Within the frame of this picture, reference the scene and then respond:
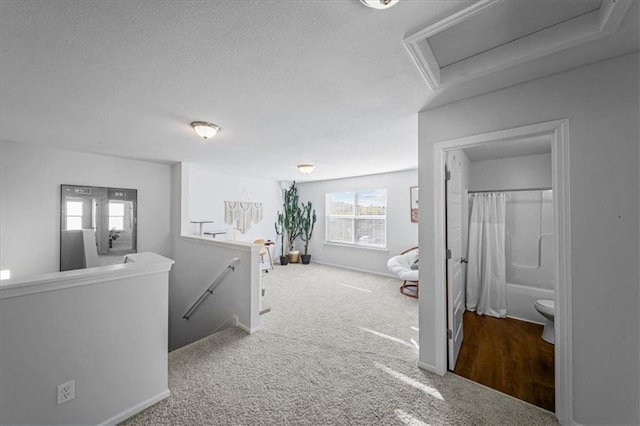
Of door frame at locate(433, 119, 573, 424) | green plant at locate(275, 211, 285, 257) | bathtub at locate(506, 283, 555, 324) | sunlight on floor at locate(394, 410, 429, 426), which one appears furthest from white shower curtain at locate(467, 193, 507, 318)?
green plant at locate(275, 211, 285, 257)

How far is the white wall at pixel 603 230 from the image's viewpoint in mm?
1432

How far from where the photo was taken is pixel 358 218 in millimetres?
6316

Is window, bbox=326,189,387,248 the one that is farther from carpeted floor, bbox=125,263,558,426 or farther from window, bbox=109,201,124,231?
window, bbox=109,201,124,231

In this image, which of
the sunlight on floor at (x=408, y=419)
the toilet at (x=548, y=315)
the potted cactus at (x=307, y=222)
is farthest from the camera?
the potted cactus at (x=307, y=222)

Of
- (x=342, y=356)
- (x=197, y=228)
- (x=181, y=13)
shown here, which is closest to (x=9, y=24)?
(x=181, y=13)

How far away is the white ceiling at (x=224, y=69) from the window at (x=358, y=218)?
302 cm

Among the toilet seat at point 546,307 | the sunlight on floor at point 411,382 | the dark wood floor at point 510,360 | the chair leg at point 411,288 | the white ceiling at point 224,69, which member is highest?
the white ceiling at point 224,69

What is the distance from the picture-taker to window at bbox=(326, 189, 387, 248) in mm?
5910

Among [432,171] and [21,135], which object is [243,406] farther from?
[21,135]

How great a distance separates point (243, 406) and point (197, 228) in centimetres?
428

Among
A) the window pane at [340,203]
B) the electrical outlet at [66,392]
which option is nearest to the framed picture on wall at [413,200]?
the window pane at [340,203]

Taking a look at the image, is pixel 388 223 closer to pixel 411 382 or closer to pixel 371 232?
pixel 371 232

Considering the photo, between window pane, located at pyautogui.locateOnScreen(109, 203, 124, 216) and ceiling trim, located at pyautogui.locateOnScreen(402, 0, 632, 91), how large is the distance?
4654mm

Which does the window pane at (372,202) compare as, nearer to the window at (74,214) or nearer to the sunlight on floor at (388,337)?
the sunlight on floor at (388,337)
